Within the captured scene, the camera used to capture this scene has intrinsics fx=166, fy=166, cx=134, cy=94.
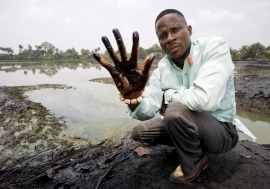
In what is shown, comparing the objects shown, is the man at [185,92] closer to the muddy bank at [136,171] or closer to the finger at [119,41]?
the finger at [119,41]

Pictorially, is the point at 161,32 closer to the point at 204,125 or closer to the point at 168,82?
the point at 168,82

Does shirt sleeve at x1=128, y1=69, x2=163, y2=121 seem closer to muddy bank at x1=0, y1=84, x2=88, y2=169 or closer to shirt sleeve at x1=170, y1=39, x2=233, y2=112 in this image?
shirt sleeve at x1=170, y1=39, x2=233, y2=112

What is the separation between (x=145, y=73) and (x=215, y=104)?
643 millimetres

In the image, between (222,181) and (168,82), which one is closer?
(222,181)

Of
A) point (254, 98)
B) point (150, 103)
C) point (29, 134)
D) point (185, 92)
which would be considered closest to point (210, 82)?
point (185, 92)

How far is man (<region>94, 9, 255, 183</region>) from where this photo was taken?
1386 millimetres

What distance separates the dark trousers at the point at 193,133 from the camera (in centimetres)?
148

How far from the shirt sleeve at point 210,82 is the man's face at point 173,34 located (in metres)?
0.24

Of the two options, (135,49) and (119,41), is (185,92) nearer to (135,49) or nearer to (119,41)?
(135,49)

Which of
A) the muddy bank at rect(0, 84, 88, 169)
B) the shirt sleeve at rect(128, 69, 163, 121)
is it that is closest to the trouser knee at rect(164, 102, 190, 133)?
the shirt sleeve at rect(128, 69, 163, 121)

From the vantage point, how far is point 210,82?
140 centimetres

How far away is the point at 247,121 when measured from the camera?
15.7 feet

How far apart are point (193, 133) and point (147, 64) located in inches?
29.3

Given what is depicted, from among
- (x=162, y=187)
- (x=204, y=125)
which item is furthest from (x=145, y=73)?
(x=162, y=187)
